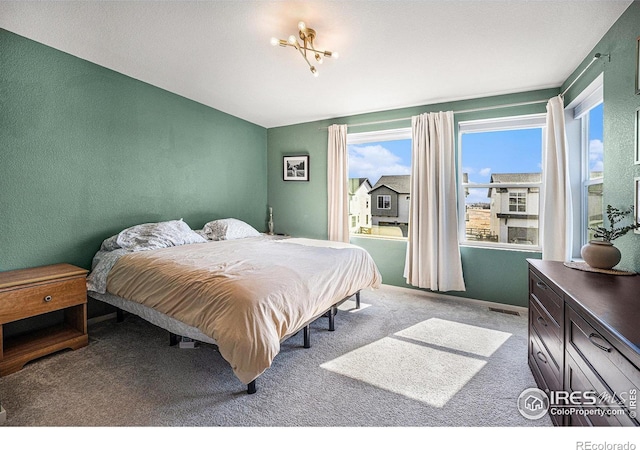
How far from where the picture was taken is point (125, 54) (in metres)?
2.64

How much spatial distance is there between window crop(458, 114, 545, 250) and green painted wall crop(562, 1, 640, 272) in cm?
117

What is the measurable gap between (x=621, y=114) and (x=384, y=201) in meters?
2.61

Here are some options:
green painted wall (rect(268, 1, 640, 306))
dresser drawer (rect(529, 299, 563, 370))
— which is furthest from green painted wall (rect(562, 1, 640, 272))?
dresser drawer (rect(529, 299, 563, 370))

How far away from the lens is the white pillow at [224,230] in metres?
3.67

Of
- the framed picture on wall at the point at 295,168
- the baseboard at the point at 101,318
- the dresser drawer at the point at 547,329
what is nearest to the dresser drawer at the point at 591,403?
the dresser drawer at the point at 547,329

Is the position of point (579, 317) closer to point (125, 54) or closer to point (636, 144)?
point (636, 144)

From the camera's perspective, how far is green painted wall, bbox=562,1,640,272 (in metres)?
1.83

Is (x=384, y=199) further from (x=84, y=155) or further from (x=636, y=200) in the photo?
(x=84, y=155)

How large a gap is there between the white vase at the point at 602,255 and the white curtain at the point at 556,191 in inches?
55.5

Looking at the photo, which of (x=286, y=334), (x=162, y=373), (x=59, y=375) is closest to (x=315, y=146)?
(x=286, y=334)

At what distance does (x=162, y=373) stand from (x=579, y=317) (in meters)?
2.46

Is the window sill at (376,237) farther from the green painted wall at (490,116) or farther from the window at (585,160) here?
the window at (585,160)

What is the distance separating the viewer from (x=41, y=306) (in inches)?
85.0

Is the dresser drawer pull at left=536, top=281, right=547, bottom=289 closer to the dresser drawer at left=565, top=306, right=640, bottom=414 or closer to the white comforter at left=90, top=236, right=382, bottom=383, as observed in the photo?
the dresser drawer at left=565, top=306, right=640, bottom=414
